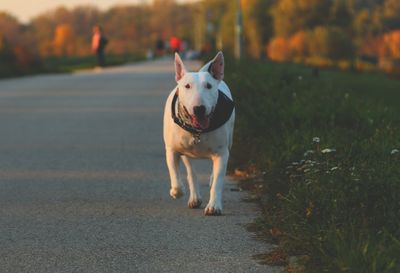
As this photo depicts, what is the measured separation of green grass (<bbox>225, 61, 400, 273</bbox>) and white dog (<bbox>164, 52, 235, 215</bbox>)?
55 cm

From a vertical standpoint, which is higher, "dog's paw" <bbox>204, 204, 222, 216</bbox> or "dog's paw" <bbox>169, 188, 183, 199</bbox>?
"dog's paw" <bbox>169, 188, 183, 199</bbox>

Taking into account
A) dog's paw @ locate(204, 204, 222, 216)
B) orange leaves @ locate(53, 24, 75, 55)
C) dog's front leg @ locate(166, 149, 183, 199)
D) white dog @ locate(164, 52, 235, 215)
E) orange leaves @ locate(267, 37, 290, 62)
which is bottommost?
orange leaves @ locate(53, 24, 75, 55)

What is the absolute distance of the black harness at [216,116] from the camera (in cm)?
706

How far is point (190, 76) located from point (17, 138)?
6383 millimetres

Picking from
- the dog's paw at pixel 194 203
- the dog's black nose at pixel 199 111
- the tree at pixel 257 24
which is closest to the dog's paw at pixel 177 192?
the dog's paw at pixel 194 203

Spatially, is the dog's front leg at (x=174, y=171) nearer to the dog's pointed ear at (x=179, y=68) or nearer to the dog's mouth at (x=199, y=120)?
the dog's mouth at (x=199, y=120)

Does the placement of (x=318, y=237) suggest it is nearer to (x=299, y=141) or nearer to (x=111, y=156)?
(x=299, y=141)

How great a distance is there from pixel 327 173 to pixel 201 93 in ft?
3.76

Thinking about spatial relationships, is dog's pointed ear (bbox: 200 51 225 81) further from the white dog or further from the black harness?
the black harness

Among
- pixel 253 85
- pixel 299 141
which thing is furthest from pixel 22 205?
pixel 253 85

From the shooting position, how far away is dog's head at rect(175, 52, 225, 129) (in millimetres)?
6746

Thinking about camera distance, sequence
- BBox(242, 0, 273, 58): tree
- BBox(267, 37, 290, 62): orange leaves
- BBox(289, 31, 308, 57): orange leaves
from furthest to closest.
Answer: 1. BBox(242, 0, 273, 58): tree
2. BBox(267, 37, 290, 62): orange leaves
3. BBox(289, 31, 308, 57): orange leaves

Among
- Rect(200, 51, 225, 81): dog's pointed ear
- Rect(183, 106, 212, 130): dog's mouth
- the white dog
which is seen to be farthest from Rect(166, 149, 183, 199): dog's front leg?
Rect(200, 51, 225, 81): dog's pointed ear

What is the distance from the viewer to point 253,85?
1418 centimetres
